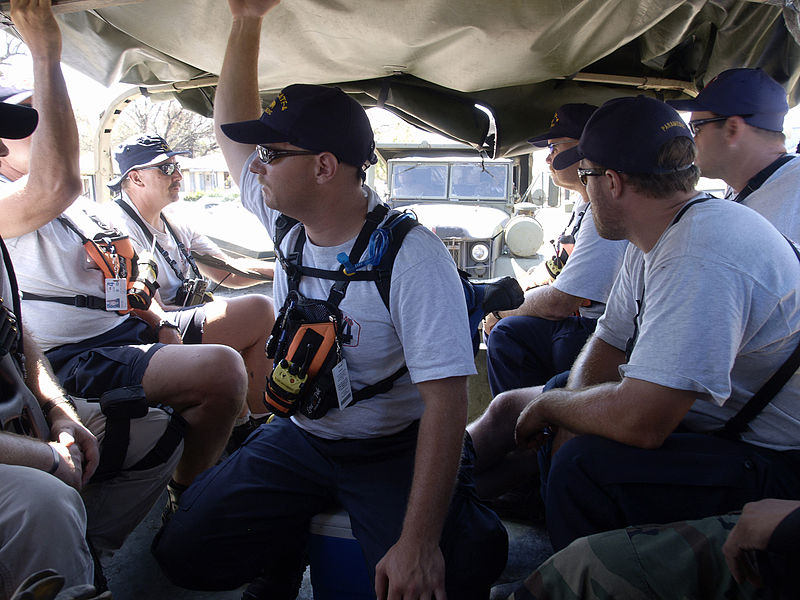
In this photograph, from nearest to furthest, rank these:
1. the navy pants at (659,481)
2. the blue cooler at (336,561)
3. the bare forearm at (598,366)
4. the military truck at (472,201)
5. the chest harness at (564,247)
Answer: the navy pants at (659,481), the blue cooler at (336,561), the bare forearm at (598,366), the chest harness at (564,247), the military truck at (472,201)

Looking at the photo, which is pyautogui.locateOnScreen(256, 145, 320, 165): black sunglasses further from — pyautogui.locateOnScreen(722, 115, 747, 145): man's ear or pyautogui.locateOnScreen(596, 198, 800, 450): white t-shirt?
pyautogui.locateOnScreen(722, 115, 747, 145): man's ear

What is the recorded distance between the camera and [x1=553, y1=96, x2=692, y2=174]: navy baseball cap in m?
1.84

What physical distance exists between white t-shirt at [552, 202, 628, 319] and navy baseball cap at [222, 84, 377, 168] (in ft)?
4.63

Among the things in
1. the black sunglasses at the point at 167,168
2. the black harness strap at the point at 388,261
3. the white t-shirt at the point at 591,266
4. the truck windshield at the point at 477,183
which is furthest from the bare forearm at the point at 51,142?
the truck windshield at the point at 477,183

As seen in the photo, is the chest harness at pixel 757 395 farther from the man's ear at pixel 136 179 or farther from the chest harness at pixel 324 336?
the man's ear at pixel 136 179


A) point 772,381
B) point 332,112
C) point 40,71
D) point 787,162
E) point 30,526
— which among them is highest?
point 40,71

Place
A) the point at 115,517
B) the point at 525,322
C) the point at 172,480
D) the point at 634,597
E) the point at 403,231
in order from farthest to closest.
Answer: the point at 525,322, the point at 172,480, the point at 115,517, the point at 403,231, the point at 634,597

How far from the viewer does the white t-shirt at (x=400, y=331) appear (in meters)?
1.76

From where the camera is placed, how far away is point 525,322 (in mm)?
3316

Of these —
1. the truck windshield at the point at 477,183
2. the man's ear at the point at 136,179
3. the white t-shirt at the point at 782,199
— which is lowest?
the truck windshield at the point at 477,183

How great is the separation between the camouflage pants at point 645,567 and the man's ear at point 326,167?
1.27m

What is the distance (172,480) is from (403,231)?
174cm

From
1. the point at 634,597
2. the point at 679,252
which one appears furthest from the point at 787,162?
the point at 634,597

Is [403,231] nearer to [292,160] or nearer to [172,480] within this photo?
[292,160]
